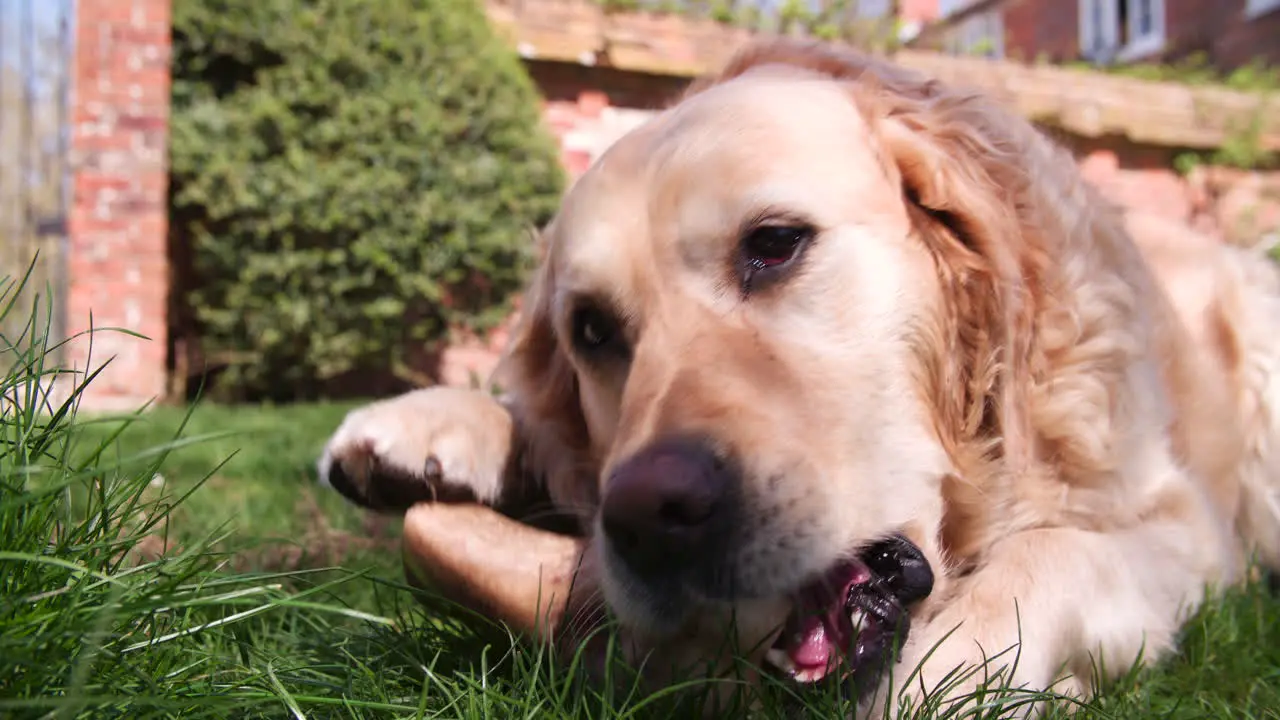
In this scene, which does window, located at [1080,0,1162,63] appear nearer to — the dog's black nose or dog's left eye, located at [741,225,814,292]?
dog's left eye, located at [741,225,814,292]

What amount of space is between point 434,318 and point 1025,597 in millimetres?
5344

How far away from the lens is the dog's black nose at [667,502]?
1.35 m

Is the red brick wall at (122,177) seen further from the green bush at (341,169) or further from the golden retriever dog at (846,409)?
the golden retriever dog at (846,409)

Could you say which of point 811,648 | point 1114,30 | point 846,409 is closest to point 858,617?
point 811,648

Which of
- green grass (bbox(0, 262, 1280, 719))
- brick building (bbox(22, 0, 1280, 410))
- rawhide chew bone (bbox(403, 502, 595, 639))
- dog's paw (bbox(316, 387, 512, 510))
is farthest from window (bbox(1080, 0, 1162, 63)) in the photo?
rawhide chew bone (bbox(403, 502, 595, 639))

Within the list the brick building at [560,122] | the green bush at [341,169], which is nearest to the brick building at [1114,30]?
the brick building at [560,122]

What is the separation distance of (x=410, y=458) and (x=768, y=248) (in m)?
0.80

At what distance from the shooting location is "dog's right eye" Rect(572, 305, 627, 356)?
6.49 ft

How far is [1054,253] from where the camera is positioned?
6.79 ft

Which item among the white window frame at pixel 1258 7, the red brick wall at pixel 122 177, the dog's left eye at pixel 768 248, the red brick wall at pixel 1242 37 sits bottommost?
the red brick wall at pixel 122 177

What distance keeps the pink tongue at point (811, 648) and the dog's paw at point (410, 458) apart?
2.70ft

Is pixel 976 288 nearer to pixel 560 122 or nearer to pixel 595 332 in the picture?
pixel 595 332

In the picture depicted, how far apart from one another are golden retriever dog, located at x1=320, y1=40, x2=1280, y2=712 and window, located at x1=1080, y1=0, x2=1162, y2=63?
1381 cm

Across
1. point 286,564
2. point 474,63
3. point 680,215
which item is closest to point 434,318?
point 474,63
